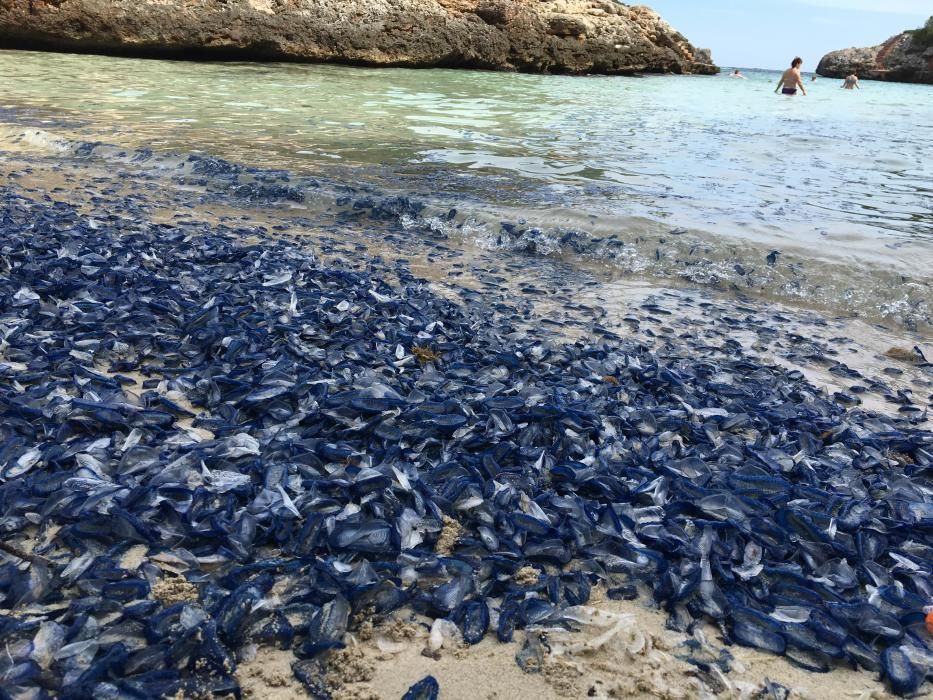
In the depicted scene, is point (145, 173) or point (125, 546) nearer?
point (125, 546)

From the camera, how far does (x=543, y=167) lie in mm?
9320

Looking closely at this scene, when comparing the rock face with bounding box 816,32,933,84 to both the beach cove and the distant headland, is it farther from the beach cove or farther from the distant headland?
the beach cove

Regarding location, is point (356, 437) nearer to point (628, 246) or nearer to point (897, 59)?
point (628, 246)

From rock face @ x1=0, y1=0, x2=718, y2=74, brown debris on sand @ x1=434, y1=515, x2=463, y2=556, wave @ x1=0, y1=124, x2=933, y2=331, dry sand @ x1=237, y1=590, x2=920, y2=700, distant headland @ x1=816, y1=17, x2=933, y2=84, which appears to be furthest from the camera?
distant headland @ x1=816, y1=17, x2=933, y2=84

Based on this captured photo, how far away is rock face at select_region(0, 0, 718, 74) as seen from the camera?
23.9 m

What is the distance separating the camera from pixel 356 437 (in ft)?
9.18

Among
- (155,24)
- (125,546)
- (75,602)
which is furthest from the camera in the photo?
(155,24)

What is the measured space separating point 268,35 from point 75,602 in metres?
27.7

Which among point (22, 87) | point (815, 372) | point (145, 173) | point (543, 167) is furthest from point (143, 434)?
point (22, 87)

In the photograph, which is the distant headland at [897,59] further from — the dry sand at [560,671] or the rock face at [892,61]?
the dry sand at [560,671]

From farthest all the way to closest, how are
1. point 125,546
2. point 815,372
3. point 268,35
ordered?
1. point 268,35
2. point 815,372
3. point 125,546

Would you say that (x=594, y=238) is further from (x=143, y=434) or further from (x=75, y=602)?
(x=75, y=602)

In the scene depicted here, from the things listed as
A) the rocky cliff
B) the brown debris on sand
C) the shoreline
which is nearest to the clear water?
the shoreline

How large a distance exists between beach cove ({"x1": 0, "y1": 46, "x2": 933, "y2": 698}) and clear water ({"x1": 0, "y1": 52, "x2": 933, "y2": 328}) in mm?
80
